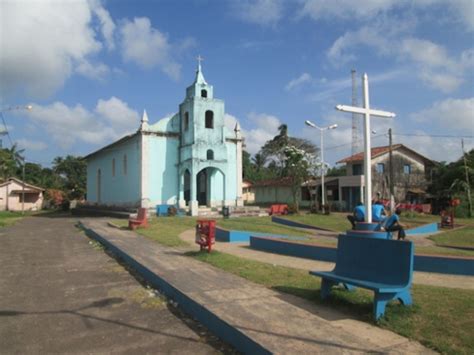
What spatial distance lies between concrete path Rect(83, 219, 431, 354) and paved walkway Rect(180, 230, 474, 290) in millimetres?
2075

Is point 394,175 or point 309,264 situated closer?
point 309,264

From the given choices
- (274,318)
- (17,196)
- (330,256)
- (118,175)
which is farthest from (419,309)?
(17,196)

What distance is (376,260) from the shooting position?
511 cm

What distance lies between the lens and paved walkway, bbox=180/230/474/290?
275 inches

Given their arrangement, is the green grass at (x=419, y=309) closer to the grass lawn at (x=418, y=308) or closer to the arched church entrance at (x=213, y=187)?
the grass lawn at (x=418, y=308)

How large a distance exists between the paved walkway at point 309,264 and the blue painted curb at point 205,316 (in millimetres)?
2744

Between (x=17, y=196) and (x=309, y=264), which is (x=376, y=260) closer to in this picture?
(x=309, y=264)

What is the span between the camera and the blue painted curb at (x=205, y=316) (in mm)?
4230

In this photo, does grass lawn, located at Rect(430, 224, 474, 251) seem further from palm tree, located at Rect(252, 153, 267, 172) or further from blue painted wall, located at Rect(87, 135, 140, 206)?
palm tree, located at Rect(252, 153, 267, 172)

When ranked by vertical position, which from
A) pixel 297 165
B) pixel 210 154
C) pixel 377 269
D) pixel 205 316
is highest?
pixel 210 154

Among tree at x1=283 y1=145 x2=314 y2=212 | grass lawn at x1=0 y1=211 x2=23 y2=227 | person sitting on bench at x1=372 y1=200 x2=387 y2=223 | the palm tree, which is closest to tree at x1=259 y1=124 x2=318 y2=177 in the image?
the palm tree

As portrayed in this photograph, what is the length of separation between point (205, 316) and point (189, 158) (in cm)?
2378

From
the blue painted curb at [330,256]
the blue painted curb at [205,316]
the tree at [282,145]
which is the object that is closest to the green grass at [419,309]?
the blue painted curb at [205,316]

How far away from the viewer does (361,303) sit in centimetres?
534
